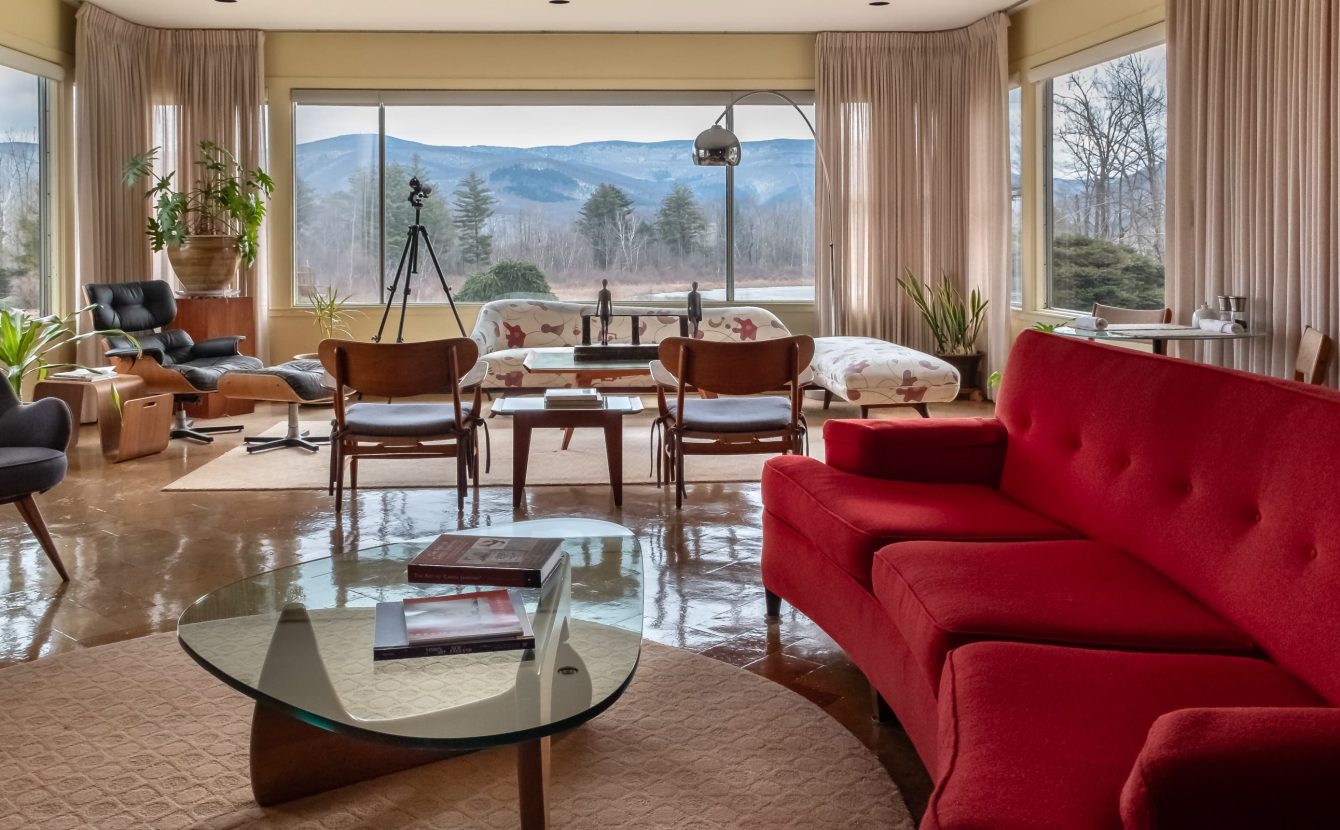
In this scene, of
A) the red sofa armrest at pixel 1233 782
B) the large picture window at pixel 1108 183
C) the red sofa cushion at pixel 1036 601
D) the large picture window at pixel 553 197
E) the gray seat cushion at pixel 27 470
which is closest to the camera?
the red sofa armrest at pixel 1233 782

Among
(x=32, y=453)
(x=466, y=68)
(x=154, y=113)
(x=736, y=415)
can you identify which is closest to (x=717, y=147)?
(x=736, y=415)

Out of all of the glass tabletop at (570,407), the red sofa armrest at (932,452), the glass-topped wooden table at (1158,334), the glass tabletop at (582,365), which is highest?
the glass-topped wooden table at (1158,334)

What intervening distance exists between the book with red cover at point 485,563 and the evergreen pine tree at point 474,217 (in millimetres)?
6579

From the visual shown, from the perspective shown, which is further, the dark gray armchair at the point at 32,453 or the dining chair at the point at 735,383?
the dining chair at the point at 735,383

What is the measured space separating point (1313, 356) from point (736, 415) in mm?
2175

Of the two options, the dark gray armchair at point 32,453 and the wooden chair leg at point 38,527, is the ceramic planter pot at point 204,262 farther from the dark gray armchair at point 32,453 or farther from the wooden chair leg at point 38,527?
the wooden chair leg at point 38,527

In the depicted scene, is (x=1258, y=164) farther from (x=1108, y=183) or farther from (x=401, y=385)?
(x=401, y=385)

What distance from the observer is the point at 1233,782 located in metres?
1.24

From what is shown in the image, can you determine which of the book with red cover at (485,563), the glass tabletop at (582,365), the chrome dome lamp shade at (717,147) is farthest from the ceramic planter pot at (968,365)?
the book with red cover at (485,563)

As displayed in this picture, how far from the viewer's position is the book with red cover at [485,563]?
2461mm

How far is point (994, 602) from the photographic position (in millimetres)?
2080

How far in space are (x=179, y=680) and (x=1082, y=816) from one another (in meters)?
2.25

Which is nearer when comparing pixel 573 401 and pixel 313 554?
pixel 313 554

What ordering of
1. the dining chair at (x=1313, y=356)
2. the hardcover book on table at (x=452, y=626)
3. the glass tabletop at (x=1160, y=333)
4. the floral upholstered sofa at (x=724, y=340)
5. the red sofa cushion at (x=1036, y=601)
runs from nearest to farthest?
the red sofa cushion at (x=1036, y=601) < the hardcover book on table at (x=452, y=626) < the dining chair at (x=1313, y=356) < the glass tabletop at (x=1160, y=333) < the floral upholstered sofa at (x=724, y=340)
